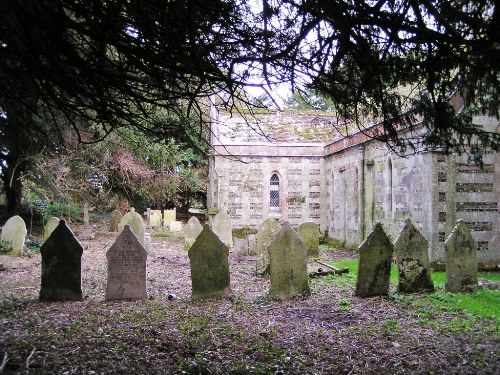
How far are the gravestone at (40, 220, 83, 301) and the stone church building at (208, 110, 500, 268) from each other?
5736 mm

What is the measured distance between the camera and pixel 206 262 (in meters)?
8.22

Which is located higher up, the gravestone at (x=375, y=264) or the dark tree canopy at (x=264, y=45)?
the dark tree canopy at (x=264, y=45)

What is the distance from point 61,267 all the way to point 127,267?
3.55ft

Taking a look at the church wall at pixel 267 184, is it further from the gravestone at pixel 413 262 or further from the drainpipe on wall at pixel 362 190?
the gravestone at pixel 413 262

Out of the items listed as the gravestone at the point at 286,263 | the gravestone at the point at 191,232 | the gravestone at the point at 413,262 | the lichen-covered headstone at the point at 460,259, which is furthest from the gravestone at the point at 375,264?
the gravestone at the point at 191,232

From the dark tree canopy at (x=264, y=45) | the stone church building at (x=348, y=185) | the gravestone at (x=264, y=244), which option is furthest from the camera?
the stone church building at (x=348, y=185)

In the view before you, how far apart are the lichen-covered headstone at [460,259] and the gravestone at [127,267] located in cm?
552

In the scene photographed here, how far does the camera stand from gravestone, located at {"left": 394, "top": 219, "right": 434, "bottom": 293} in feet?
28.3

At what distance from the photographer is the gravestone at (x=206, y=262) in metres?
8.18

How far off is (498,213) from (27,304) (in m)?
11.4

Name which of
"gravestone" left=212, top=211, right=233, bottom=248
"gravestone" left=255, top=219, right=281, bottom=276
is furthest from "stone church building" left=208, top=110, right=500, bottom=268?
"gravestone" left=212, top=211, right=233, bottom=248

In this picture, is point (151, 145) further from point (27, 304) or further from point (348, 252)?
point (27, 304)

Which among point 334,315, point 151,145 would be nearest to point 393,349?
point 334,315

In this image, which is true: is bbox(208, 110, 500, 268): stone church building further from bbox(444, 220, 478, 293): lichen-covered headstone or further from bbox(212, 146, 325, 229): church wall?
bbox(444, 220, 478, 293): lichen-covered headstone
